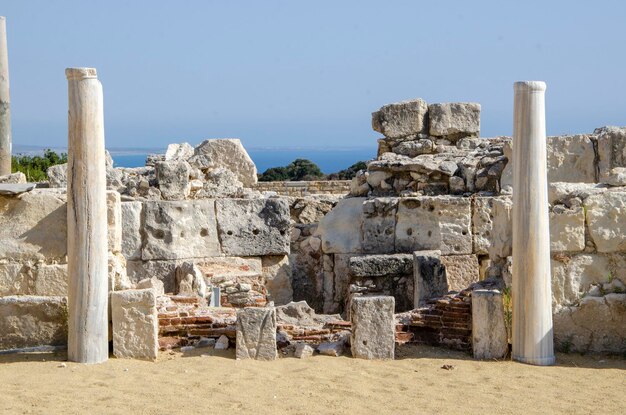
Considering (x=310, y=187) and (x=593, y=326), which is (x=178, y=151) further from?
(x=593, y=326)

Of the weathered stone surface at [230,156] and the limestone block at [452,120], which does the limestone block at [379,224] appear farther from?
the weathered stone surface at [230,156]

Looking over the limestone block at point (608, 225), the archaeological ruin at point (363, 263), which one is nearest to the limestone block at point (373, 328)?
the archaeological ruin at point (363, 263)

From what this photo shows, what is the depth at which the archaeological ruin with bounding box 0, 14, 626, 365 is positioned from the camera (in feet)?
29.4

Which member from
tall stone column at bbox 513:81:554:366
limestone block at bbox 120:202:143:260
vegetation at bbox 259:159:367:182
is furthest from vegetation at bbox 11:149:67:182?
tall stone column at bbox 513:81:554:366

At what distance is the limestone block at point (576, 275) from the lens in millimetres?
9430

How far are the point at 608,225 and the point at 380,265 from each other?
329cm

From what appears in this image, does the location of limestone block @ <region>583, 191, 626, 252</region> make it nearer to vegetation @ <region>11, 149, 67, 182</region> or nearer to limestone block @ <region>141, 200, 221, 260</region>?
limestone block @ <region>141, 200, 221, 260</region>

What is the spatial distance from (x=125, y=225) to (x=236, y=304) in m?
1.85

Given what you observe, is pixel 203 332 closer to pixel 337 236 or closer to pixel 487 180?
pixel 337 236

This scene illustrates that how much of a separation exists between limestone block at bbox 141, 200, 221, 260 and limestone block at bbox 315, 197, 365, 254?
148cm

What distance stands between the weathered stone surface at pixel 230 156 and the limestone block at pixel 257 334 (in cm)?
614

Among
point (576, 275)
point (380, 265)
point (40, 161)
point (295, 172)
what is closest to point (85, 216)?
point (380, 265)

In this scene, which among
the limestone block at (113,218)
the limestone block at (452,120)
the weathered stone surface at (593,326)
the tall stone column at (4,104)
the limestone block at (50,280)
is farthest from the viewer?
the tall stone column at (4,104)

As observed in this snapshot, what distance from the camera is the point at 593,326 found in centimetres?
942
